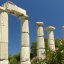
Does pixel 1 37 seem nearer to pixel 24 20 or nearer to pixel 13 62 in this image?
pixel 24 20

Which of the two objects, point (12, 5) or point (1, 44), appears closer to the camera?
point (1, 44)

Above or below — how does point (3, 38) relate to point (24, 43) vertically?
above

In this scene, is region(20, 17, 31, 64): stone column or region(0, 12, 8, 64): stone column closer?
region(0, 12, 8, 64): stone column

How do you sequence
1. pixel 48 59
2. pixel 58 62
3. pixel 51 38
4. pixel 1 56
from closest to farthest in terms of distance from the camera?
pixel 1 56, pixel 58 62, pixel 48 59, pixel 51 38

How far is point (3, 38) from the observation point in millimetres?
22578

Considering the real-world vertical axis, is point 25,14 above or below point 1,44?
above

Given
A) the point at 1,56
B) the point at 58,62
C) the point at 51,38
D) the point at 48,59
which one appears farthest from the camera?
the point at 51,38

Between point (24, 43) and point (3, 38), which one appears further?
point (24, 43)

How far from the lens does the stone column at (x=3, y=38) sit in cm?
2217

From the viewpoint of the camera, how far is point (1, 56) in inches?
869

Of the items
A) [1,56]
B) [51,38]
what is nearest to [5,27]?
[1,56]

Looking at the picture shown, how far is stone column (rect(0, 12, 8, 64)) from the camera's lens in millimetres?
22172

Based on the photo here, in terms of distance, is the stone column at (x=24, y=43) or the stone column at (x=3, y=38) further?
the stone column at (x=24, y=43)

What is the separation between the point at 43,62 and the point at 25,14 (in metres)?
5.44
